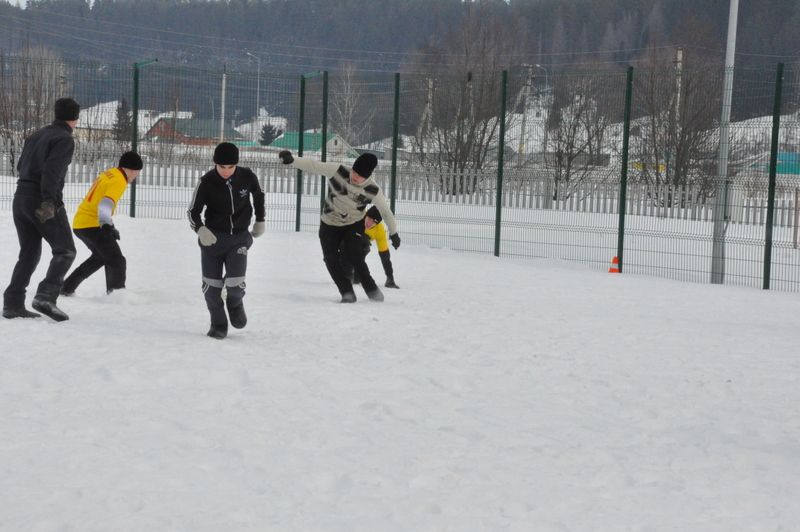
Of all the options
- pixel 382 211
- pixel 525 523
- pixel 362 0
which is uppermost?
pixel 362 0

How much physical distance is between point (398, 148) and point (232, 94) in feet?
11.1

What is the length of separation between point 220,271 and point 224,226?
1.12 feet

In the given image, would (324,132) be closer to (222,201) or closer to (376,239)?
(376,239)

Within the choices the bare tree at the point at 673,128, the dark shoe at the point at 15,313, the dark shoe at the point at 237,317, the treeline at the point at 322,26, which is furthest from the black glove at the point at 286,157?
the treeline at the point at 322,26

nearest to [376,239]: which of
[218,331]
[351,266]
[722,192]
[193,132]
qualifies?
[351,266]

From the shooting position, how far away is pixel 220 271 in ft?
27.2

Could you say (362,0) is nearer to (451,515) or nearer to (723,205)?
(723,205)

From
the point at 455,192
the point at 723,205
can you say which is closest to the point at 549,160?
the point at 455,192

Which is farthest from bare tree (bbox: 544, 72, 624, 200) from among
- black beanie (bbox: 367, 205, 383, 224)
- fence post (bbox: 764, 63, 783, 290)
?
black beanie (bbox: 367, 205, 383, 224)

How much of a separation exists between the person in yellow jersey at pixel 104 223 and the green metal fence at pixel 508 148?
7682mm

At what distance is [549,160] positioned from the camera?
57.0ft

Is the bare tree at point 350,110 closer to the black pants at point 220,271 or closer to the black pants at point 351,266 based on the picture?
the black pants at point 351,266

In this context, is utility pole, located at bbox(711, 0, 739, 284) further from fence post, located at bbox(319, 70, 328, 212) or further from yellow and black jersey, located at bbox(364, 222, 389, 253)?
fence post, located at bbox(319, 70, 328, 212)

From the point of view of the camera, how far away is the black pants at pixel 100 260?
973cm
